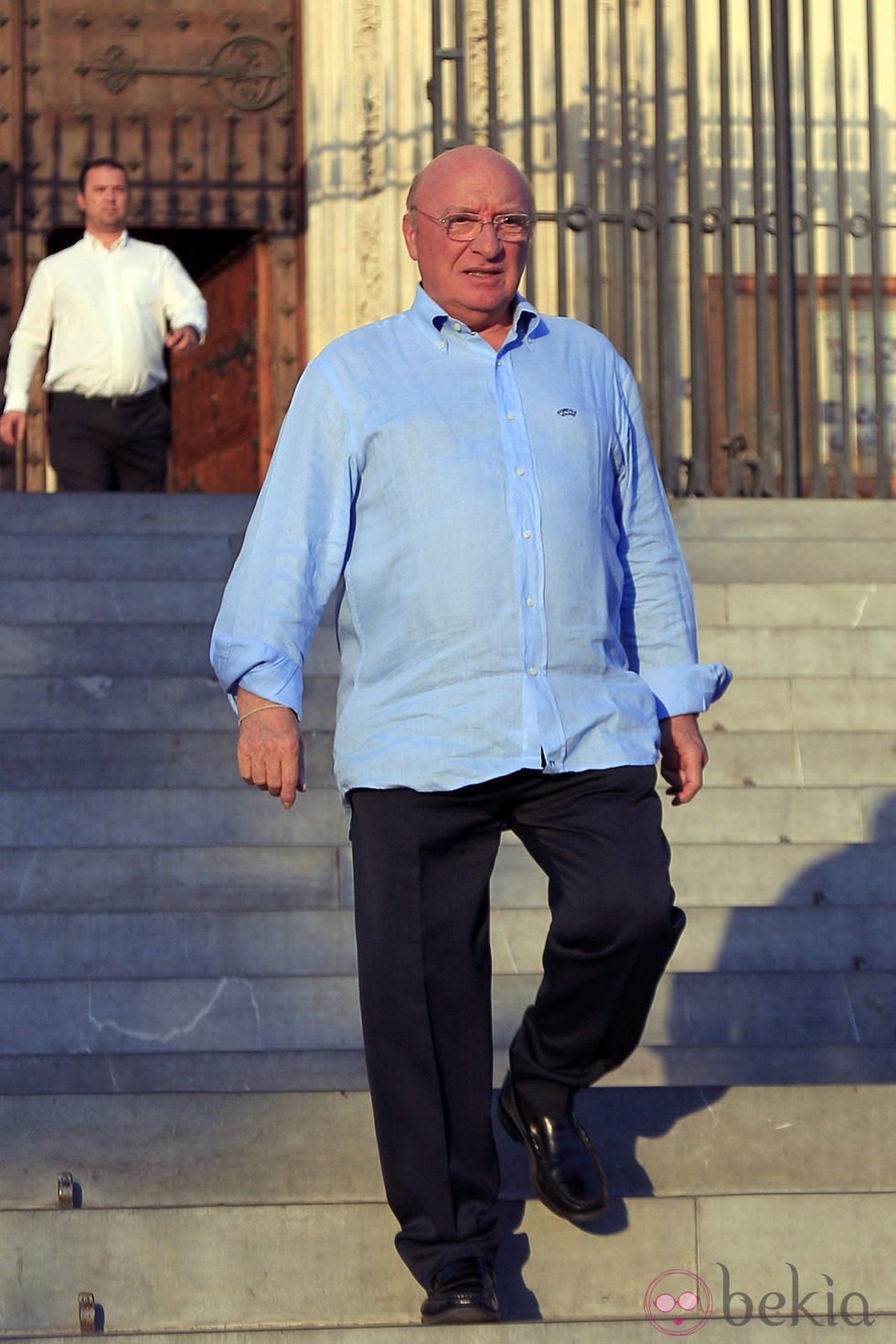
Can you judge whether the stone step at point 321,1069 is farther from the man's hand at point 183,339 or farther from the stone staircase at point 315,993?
the man's hand at point 183,339

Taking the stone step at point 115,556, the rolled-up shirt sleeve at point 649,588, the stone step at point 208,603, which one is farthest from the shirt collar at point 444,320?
the stone step at point 115,556

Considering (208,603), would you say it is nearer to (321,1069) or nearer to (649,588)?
A: (321,1069)

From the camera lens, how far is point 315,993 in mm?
4961

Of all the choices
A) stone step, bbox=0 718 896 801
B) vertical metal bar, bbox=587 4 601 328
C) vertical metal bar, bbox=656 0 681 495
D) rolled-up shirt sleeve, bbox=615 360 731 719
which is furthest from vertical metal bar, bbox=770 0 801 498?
rolled-up shirt sleeve, bbox=615 360 731 719

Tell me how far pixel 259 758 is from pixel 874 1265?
1.38 meters

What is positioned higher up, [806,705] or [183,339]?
[183,339]

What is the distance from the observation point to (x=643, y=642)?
3.68 meters

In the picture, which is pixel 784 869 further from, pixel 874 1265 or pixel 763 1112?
pixel 874 1265

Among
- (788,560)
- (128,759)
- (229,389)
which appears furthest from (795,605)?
(229,389)

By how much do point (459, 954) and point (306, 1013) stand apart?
5.00 feet

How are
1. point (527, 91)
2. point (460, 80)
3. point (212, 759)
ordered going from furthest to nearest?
point (527, 91)
point (460, 80)
point (212, 759)

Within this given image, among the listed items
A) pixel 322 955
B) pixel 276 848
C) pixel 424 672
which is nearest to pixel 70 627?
pixel 276 848

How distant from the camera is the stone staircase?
3725mm

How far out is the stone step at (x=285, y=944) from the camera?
5.19 meters
